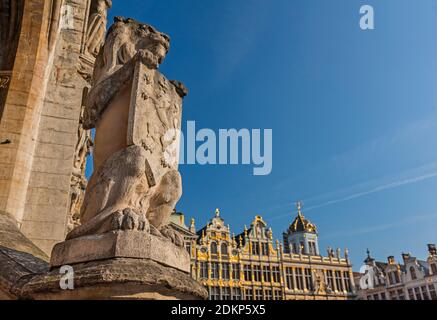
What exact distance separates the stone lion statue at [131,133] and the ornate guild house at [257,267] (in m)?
34.7

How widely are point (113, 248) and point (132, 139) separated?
0.90m

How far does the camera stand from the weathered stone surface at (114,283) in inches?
92.3

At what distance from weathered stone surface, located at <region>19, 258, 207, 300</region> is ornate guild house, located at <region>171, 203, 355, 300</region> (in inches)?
1390

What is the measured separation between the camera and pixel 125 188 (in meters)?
2.85

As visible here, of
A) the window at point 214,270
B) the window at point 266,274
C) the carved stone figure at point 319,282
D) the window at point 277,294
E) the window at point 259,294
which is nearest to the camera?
the window at point 214,270

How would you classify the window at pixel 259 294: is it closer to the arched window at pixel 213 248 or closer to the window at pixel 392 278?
the arched window at pixel 213 248

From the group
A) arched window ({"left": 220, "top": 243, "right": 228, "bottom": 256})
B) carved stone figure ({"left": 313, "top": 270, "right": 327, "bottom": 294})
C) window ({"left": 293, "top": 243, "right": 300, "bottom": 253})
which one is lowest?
carved stone figure ({"left": 313, "top": 270, "right": 327, "bottom": 294})

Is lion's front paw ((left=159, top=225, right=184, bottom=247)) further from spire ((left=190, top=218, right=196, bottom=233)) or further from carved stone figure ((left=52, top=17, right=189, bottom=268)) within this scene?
spire ((left=190, top=218, right=196, bottom=233))

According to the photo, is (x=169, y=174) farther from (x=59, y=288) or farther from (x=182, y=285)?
(x=59, y=288)

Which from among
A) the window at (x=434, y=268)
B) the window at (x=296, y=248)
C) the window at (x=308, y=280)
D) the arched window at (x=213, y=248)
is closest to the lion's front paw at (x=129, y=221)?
the arched window at (x=213, y=248)

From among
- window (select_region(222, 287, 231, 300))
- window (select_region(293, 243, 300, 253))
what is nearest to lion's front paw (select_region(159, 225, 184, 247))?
window (select_region(222, 287, 231, 300))

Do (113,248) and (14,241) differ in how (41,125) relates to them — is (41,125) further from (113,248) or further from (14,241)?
(113,248)

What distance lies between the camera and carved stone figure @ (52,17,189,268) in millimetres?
2764
